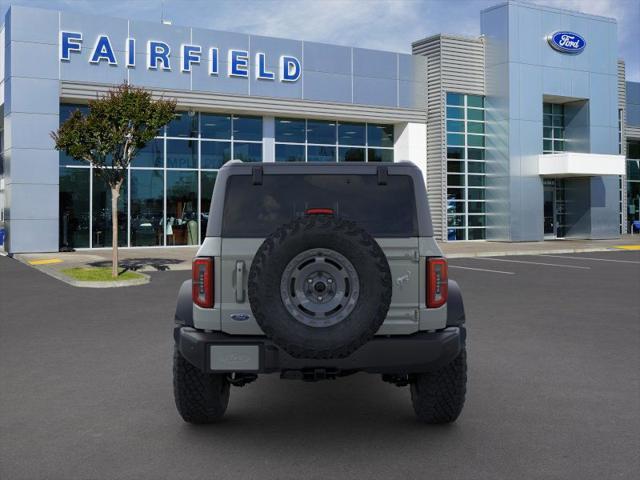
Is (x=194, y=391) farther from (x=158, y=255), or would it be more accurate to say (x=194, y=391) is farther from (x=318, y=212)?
(x=158, y=255)

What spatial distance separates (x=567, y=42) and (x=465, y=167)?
7192 millimetres

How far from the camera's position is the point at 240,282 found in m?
4.43

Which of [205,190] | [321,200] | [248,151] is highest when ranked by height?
[248,151]

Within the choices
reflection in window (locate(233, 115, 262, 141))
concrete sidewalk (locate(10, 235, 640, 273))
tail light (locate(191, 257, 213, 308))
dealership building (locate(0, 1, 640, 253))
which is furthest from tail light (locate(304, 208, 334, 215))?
reflection in window (locate(233, 115, 262, 141))

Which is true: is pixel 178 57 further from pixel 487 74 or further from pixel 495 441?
pixel 495 441

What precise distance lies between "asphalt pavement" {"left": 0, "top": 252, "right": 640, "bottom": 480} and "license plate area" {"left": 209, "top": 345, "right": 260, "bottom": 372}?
57 centimetres

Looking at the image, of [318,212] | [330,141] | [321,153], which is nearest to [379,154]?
[330,141]

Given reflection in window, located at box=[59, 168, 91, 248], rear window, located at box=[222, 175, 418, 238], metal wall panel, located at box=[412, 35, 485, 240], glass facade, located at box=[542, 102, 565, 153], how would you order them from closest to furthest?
rear window, located at box=[222, 175, 418, 238] < reflection in window, located at box=[59, 168, 91, 248] < metal wall panel, located at box=[412, 35, 485, 240] < glass facade, located at box=[542, 102, 565, 153]

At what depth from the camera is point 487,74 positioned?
30.5 m

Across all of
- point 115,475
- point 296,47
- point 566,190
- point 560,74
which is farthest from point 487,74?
point 115,475

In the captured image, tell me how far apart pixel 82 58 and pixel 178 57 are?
332 centimetres

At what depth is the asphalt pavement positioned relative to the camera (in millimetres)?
4168

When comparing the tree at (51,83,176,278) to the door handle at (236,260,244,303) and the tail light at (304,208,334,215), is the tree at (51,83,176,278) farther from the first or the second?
the tail light at (304,208,334,215)

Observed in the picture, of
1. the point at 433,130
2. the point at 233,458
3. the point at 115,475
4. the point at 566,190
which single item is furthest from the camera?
the point at 566,190
